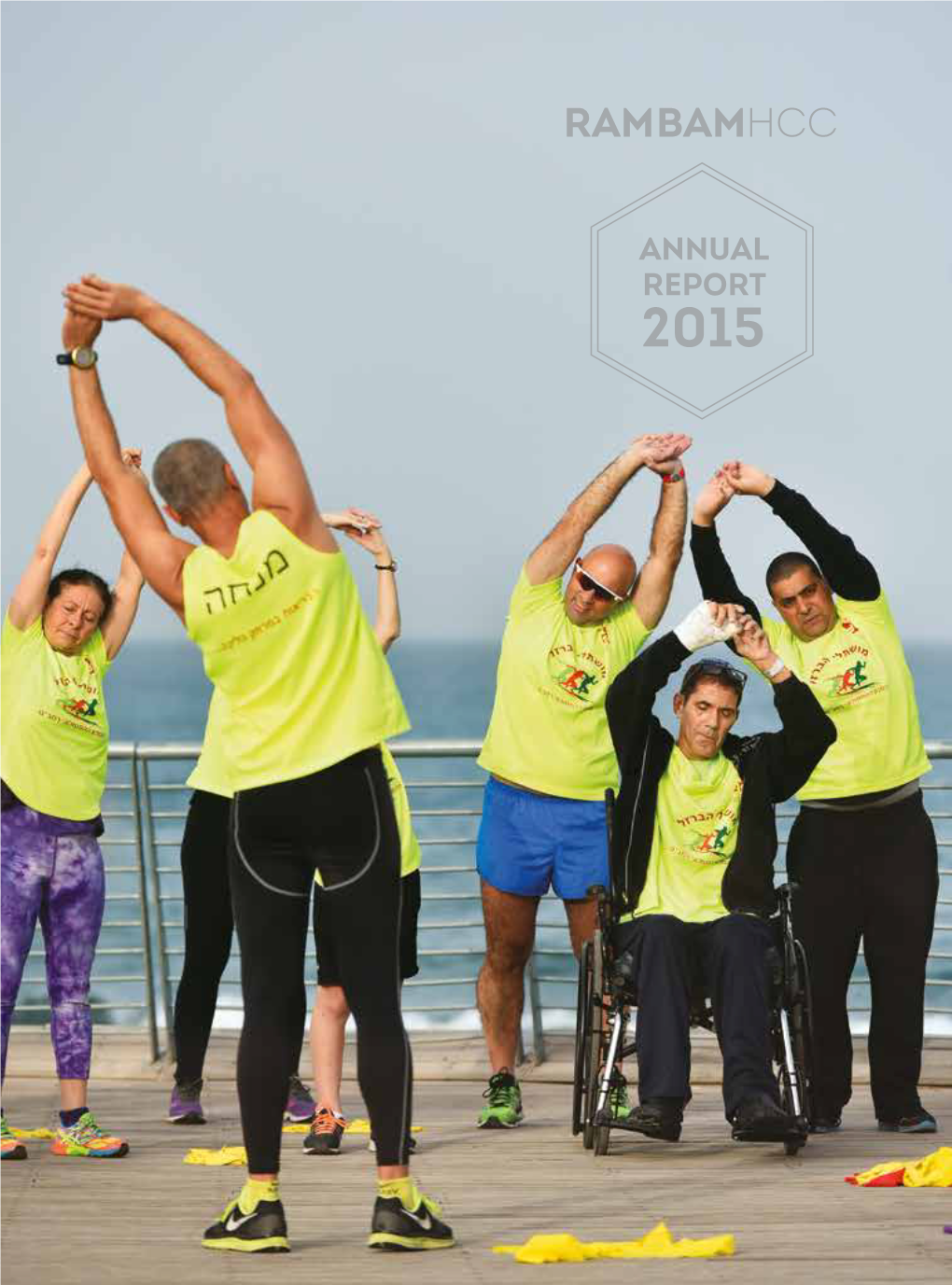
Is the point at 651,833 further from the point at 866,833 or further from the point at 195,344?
the point at 195,344

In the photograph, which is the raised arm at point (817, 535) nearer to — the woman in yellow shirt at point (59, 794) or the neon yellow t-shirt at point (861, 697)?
the neon yellow t-shirt at point (861, 697)

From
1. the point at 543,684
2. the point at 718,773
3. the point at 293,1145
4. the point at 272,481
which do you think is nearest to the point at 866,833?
the point at 718,773

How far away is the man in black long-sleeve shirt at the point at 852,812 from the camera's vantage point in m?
5.47

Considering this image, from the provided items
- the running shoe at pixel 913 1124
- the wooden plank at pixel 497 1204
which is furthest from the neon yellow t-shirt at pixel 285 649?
the running shoe at pixel 913 1124

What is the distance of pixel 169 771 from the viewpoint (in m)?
34.3

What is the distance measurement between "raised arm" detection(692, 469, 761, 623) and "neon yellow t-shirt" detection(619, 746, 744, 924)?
50 centimetres

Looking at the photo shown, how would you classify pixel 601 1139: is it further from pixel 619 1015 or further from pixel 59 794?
pixel 59 794

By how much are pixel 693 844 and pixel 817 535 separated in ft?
2.79

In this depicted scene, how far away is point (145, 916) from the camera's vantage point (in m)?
6.78

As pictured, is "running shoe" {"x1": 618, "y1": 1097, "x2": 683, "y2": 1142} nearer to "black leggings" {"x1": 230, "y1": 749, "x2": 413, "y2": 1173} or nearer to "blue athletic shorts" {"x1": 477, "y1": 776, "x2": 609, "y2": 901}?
"blue athletic shorts" {"x1": 477, "y1": 776, "x2": 609, "y2": 901}

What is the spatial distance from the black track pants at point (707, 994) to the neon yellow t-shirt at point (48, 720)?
4.54ft

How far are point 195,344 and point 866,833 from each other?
101 inches

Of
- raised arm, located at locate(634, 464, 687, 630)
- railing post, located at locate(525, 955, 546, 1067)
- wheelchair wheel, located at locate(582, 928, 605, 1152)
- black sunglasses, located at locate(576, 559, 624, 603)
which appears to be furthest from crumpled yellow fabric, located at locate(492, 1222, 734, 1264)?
railing post, located at locate(525, 955, 546, 1067)

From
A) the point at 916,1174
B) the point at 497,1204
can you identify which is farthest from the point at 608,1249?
the point at 916,1174
